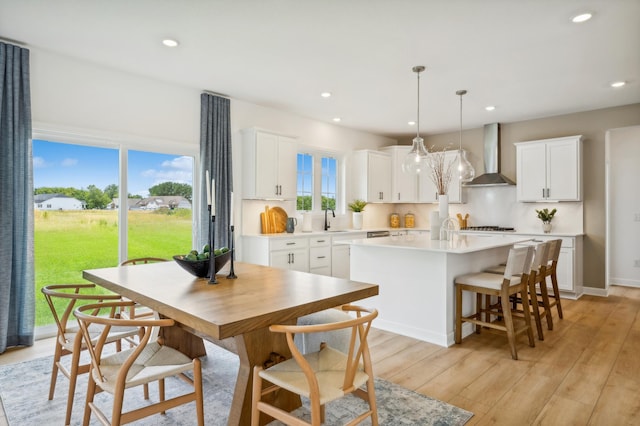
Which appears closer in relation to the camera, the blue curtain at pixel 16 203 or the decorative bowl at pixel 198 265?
the decorative bowl at pixel 198 265

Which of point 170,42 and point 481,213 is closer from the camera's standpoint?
point 170,42

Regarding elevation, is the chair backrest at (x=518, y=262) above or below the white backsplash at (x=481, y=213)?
below

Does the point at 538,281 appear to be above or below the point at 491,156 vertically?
below

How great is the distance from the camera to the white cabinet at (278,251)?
477 centimetres

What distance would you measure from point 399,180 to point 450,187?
0.91 meters

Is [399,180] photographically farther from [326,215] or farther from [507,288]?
[507,288]

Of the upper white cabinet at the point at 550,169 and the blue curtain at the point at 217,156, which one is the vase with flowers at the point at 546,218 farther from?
the blue curtain at the point at 217,156

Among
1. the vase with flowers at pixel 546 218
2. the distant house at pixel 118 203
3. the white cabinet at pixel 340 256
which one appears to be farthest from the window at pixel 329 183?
the vase with flowers at pixel 546 218

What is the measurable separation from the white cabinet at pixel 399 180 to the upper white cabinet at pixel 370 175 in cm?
17

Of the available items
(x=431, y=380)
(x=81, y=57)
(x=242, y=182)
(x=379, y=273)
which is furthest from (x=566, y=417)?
(x=81, y=57)

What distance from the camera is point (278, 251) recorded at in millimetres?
4836

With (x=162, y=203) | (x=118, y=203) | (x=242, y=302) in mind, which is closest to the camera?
(x=242, y=302)

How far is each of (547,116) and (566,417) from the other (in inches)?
193

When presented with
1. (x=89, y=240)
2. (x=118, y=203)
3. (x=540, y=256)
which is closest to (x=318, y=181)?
(x=118, y=203)
